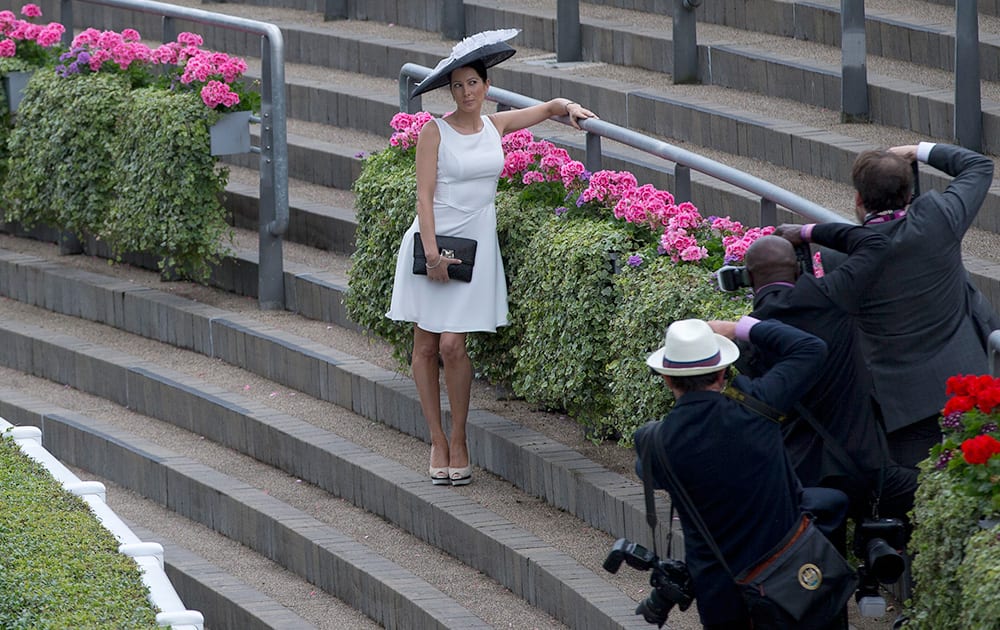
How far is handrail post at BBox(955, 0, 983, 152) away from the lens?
848cm

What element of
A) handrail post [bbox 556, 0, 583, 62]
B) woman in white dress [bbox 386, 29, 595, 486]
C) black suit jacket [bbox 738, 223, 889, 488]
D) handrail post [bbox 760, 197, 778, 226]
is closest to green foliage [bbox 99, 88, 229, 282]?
handrail post [bbox 556, 0, 583, 62]

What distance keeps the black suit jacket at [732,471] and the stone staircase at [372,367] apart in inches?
43.0

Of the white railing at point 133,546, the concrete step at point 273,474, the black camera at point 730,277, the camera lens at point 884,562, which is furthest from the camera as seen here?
the concrete step at point 273,474

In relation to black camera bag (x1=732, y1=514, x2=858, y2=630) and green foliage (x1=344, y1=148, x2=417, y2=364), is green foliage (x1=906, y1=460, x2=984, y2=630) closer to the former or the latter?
black camera bag (x1=732, y1=514, x2=858, y2=630)

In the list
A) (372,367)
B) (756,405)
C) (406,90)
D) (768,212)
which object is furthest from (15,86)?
(756,405)

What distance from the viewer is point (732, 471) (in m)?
4.69

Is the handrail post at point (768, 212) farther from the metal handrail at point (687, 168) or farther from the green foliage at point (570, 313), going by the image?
the green foliage at point (570, 313)

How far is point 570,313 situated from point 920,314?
6.34ft

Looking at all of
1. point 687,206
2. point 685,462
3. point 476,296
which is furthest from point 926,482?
point 476,296

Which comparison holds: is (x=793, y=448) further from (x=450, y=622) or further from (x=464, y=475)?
(x=464, y=475)

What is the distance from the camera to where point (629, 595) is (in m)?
Result: 6.19

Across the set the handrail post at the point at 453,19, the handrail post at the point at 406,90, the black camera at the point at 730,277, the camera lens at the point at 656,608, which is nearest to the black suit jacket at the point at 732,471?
the camera lens at the point at 656,608

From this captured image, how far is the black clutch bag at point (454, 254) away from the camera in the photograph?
7.04 m

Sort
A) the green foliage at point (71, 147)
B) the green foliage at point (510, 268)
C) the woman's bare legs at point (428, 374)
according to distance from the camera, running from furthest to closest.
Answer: the green foliage at point (71, 147) → the green foliage at point (510, 268) → the woman's bare legs at point (428, 374)
